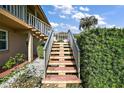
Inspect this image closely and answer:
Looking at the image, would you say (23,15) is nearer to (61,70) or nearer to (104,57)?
(61,70)

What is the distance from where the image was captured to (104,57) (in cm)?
475

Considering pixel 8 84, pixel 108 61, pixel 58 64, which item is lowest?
pixel 8 84

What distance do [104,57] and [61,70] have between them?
2.64 meters

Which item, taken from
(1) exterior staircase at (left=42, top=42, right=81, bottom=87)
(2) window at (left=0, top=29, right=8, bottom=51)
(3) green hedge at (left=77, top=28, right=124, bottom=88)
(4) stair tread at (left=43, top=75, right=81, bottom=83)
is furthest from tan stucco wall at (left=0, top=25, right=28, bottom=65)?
(3) green hedge at (left=77, top=28, right=124, bottom=88)

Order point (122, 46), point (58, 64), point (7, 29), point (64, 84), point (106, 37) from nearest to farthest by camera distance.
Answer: point (122, 46) < point (106, 37) < point (64, 84) < point (58, 64) < point (7, 29)

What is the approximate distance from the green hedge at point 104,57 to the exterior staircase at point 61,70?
3.63 ft

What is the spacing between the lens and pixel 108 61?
466cm

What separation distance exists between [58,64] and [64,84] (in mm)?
1739

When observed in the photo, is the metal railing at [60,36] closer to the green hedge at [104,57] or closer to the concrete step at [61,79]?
the concrete step at [61,79]

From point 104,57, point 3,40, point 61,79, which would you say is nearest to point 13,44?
point 3,40

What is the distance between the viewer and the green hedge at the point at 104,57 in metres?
4.39
